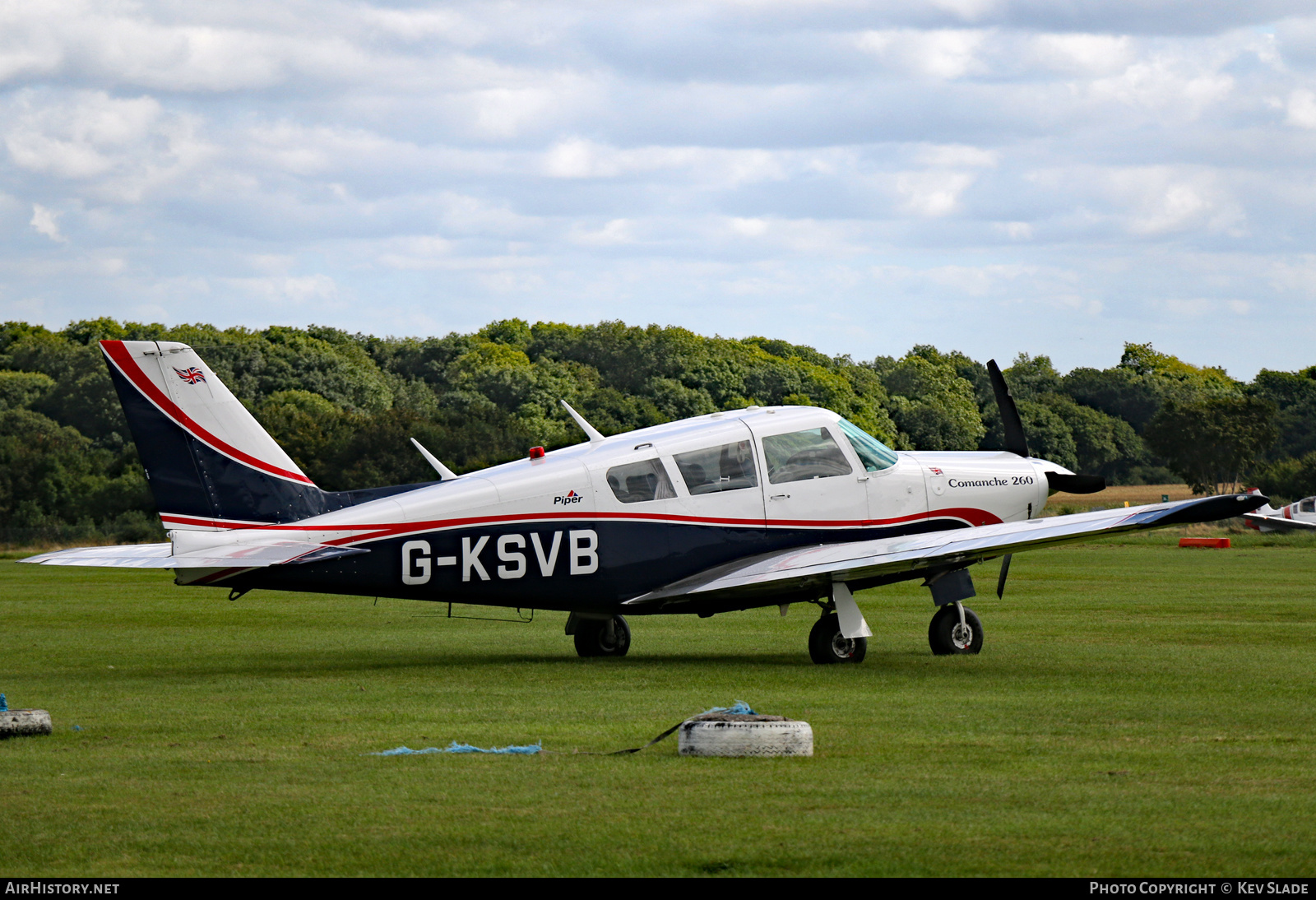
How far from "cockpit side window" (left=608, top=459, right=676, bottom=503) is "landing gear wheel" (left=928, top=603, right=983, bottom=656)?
3.25 m

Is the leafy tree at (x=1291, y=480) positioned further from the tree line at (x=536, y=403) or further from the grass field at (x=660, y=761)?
the grass field at (x=660, y=761)

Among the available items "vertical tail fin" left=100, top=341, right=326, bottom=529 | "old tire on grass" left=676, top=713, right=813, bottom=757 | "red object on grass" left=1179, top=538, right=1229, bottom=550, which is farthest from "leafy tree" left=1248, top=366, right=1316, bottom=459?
"old tire on grass" left=676, top=713, right=813, bottom=757

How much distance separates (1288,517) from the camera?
5416 centimetres

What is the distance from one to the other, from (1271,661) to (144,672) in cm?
1142

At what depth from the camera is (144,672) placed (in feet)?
50.6

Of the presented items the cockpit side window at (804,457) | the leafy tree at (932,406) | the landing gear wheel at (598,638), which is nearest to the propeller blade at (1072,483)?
the cockpit side window at (804,457)

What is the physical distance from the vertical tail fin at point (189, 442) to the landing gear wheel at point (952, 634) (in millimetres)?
6937

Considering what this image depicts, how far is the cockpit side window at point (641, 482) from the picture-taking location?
1555 centimetres

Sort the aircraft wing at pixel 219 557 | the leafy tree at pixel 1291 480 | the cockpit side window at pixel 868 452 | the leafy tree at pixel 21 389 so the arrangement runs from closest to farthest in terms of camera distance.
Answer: the aircraft wing at pixel 219 557, the cockpit side window at pixel 868 452, the leafy tree at pixel 1291 480, the leafy tree at pixel 21 389

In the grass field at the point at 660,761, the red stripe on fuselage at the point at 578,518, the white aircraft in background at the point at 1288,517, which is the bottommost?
the grass field at the point at 660,761

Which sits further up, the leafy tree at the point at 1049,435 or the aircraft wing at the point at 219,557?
the leafy tree at the point at 1049,435

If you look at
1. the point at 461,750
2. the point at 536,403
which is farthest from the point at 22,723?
the point at 536,403

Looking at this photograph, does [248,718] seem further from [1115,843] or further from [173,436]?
[1115,843]
